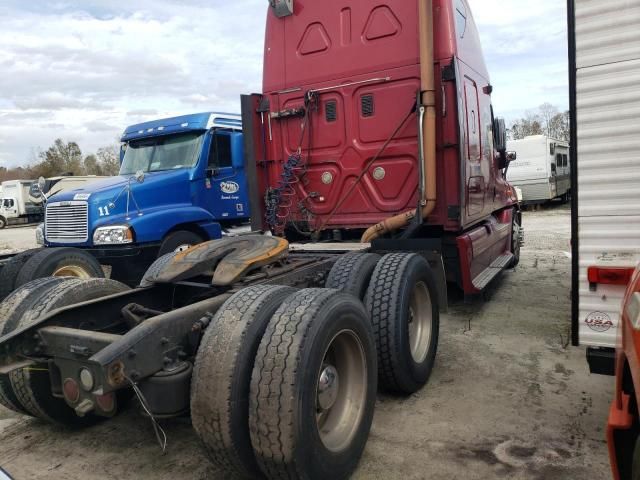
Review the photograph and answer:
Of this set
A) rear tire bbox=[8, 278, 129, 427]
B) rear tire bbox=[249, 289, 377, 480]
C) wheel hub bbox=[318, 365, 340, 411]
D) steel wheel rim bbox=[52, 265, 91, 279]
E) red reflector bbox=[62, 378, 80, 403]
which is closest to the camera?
rear tire bbox=[249, 289, 377, 480]

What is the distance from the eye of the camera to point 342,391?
10.1ft

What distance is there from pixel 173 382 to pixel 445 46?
422 centimetres

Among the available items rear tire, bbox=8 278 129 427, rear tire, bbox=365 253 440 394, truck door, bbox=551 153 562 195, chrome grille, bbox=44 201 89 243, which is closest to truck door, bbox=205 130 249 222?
chrome grille, bbox=44 201 89 243

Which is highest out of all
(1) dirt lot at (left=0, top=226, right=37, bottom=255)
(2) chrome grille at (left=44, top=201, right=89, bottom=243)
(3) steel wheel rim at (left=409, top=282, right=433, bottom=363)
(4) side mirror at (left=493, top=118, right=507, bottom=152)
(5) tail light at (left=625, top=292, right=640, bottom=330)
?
(4) side mirror at (left=493, top=118, right=507, bottom=152)

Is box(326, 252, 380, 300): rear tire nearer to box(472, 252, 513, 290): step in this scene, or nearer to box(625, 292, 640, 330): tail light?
box(472, 252, 513, 290): step

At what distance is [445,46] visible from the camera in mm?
5172

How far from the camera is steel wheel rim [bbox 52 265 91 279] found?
595 centimetres

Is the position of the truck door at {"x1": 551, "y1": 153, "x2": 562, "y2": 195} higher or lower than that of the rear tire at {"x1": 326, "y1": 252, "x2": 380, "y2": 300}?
higher

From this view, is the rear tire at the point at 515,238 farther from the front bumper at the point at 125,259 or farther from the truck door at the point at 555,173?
the truck door at the point at 555,173

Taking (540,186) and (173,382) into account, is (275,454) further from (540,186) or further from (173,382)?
(540,186)

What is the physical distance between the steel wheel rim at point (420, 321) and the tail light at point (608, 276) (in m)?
1.45

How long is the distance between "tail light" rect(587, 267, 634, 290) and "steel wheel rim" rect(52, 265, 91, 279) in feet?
17.7

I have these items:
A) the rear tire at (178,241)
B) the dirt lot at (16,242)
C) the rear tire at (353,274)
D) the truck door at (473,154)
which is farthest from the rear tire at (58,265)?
the dirt lot at (16,242)

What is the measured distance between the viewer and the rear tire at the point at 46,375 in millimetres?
3148
